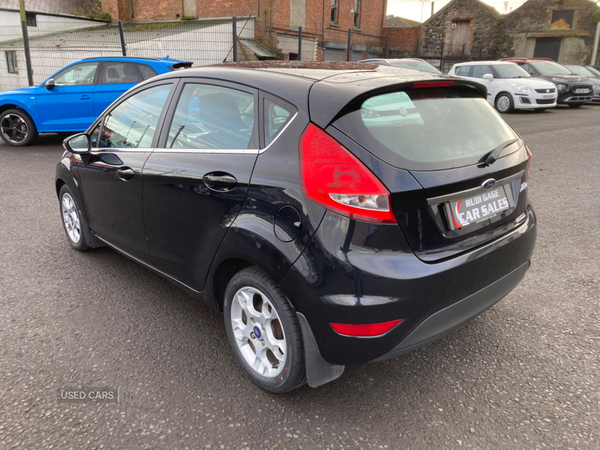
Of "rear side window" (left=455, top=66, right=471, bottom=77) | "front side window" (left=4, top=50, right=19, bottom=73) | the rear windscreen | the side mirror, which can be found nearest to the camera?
the rear windscreen

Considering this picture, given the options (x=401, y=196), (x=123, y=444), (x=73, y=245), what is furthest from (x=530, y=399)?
(x=73, y=245)

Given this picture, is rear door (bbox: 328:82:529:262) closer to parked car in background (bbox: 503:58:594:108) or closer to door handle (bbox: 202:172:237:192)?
door handle (bbox: 202:172:237:192)

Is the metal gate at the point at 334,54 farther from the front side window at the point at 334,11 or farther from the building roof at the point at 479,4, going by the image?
the building roof at the point at 479,4

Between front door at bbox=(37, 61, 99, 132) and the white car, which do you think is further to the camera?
the white car

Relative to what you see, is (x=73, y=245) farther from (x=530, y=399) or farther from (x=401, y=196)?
(x=530, y=399)

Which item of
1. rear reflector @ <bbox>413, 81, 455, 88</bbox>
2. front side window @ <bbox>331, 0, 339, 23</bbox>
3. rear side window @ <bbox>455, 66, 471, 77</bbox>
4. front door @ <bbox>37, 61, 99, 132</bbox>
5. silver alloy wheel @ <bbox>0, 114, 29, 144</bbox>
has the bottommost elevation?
silver alloy wheel @ <bbox>0, 114, 29, 144</bbox>

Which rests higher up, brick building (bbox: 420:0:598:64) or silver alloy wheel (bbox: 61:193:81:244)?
brick building (bbox: 420:0:598:64)

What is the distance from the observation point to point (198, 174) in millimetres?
2627

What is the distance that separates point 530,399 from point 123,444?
1.97m

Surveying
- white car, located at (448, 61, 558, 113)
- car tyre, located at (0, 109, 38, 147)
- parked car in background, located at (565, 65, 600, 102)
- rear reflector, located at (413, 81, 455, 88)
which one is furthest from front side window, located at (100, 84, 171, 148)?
parked car in background, located at (565, 65, 600, 102)

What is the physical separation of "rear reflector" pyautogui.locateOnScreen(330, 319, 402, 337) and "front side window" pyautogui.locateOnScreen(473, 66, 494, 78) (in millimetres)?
15967

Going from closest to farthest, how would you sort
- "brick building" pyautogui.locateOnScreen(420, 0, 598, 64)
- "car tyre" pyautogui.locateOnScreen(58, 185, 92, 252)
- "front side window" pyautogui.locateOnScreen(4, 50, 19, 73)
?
"car tyre" pyautogui.locateOnScreen(58, 185, 92, 252) < "front side window" pyautogui.locateOnScreen(4, 50, 19, 73) < "brick building" pyautogui.locateOnScreen(420, 0, 598, 64)

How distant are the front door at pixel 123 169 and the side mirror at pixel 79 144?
0.06 meters

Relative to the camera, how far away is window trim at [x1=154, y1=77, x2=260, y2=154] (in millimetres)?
2443
